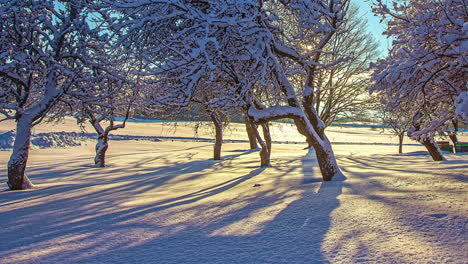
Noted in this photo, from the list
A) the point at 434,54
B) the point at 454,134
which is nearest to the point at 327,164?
the point at 434,54

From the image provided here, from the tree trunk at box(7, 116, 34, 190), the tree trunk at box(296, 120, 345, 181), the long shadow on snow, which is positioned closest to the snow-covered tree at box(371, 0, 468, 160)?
the tree trunk at box(296, 120, 345, 181)

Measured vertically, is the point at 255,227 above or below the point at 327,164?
below

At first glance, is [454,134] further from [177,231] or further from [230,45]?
[177,231]

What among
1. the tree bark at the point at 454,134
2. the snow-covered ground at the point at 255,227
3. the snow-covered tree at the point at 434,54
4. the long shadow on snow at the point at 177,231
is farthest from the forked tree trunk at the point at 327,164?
the tree bark at the point at 454,134

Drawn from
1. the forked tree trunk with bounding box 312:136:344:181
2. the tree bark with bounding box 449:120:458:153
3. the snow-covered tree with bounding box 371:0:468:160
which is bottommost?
the forked tree trunk with bounding box 312:136:344:181

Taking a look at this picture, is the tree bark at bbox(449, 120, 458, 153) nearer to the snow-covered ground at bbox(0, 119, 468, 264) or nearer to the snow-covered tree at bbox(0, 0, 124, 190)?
the snow-covered ground at bbox(0, 119, 468, 264)

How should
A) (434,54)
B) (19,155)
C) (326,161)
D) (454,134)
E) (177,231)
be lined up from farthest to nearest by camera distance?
(454,134) → (19,155) → (326,161) → (434,54) → (177,231)

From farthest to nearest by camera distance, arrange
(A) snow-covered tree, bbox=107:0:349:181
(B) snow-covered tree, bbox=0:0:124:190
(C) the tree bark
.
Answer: (C) the tree bark, (B) snow-covered tree, bbox=0:0:124:190, (A) snow-covered tree, bbox=107:0:349:181

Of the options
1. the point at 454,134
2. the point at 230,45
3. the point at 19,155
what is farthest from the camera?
the point at 454,134

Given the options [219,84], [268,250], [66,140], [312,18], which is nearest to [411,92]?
[312,18]

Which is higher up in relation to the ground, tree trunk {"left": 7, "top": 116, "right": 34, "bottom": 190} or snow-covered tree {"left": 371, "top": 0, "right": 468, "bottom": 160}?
snow-covered tree {"left": 371, "top": 0, "right": 468, "bottom": 160}

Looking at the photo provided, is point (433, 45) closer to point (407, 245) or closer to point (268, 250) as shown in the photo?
point (407, 245)

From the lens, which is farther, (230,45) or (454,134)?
(454,134)

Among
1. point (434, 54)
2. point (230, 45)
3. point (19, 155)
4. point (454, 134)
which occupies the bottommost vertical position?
point (19, 155)
